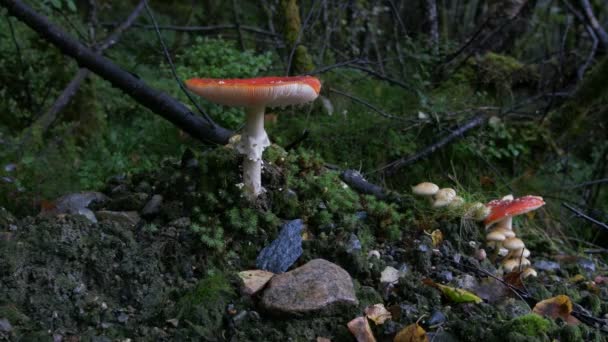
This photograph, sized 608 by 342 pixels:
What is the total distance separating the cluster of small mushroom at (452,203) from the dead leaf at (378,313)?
3.52 feet

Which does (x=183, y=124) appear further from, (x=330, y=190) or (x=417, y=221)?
(x=417, y=221)

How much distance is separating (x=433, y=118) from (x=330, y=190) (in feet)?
6.85

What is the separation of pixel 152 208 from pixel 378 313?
1.45 metres

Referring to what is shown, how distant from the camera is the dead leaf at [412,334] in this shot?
229 centimetres

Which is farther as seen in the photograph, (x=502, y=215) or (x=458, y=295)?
(x=502, y=215)

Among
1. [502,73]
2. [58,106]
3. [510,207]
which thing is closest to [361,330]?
[510,207]

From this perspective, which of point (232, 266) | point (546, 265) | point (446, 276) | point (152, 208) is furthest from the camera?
point (546, 265)

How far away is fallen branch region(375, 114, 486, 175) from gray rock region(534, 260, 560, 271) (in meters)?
1.47

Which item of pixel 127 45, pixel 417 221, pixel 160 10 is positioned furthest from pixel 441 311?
pixel 160 10

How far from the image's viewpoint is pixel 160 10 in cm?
1004

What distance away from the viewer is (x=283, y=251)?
2861 mm

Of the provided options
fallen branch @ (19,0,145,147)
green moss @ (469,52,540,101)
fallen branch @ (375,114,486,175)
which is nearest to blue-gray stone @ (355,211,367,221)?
fallen branch @ (375,114,486,175)

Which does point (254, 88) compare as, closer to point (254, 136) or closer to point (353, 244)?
point (254, 136)

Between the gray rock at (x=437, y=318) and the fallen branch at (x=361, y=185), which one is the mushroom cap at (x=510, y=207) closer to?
the fallen branch at (x=361, y=185)
